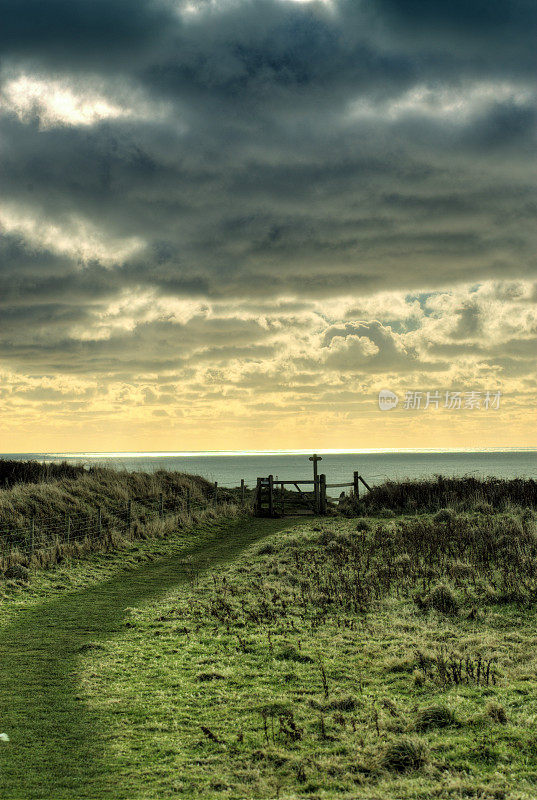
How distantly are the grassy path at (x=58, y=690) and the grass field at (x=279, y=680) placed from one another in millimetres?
27

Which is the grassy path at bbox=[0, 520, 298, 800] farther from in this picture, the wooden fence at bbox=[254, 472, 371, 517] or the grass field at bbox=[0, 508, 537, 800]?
the wooden fence at bbox=[254, 472, 371, 517]

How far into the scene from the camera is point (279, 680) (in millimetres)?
8703

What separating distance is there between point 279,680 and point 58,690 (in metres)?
3.06

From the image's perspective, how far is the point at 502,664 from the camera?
29.2 feet

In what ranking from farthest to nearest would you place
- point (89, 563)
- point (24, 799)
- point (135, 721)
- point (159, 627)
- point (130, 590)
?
point (89, 563)
point (130, 590)
point (159, 627)
point (135, 721)
point (24, 799)

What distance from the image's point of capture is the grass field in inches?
236

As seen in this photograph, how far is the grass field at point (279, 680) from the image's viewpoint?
599 cm

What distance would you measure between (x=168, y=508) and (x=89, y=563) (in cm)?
1203

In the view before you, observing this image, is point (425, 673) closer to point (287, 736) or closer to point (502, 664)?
point (502, 664)

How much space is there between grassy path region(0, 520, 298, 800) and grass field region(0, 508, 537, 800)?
3cm

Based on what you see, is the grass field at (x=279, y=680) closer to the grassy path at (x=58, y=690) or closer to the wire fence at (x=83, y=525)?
the grassy path at (x=58, y=690)

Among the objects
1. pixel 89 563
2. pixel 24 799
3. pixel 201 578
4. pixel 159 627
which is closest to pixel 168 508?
pixel 89 563

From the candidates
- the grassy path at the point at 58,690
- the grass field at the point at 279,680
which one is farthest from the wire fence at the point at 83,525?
Result: the grassy path at the point at 58,690

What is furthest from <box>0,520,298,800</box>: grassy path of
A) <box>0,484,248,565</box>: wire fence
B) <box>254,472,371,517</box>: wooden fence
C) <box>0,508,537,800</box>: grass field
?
<box>254,472,371,517</box>: wooden fence
